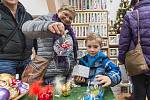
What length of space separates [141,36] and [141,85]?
42cm

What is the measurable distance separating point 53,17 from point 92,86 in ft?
2.23


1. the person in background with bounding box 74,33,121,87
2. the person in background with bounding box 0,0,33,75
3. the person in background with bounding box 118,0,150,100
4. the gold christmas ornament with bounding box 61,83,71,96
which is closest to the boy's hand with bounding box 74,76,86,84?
the person in background with bounding box 74,33,121,87

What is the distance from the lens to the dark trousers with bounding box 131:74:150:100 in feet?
8.64

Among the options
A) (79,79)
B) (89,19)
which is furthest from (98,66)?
(89,19)

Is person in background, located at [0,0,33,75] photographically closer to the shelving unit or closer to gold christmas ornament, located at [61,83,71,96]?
gold christmas ornament, located at [61,83,71,96]

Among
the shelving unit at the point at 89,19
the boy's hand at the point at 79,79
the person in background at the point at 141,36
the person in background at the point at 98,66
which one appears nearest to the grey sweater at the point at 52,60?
the person in background at the point at 98,66

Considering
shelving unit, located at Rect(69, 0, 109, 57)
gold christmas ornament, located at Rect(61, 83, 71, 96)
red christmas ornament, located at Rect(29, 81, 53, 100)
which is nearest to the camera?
red christmas ornament, located at Rect(29, 81, 53, 100)

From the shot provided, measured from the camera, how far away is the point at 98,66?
1.89 m

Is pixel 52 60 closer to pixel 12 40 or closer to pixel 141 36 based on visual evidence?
pixel 12 40

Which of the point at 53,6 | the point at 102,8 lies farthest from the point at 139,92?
the point at 102,8

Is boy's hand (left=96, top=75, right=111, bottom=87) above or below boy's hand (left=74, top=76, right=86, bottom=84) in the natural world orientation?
above

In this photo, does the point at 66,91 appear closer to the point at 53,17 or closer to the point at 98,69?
the point at 98,69

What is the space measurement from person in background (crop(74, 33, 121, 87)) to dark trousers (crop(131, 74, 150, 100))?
740 millimetres

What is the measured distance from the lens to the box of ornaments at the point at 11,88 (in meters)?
1.29
